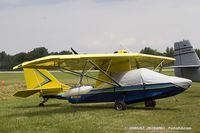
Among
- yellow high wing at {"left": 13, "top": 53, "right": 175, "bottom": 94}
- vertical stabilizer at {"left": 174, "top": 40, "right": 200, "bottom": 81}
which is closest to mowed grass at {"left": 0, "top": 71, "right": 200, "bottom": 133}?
yellow high wing at {"left": 13, "top": 53, "right": 175, "bottom": 94}

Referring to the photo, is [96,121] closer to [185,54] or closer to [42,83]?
[42,83]

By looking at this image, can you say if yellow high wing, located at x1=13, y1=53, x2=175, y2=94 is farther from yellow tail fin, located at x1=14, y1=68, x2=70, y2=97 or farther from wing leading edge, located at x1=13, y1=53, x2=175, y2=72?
yellow tail fin, located at x1=14, y1=68, x2=70, y2=97

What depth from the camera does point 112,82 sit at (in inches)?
489

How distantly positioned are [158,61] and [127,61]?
223 centimetres

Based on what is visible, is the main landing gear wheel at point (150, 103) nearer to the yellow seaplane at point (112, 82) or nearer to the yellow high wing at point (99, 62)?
the yellow seaplane at point (112, 82)

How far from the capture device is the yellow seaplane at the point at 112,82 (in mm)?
11320

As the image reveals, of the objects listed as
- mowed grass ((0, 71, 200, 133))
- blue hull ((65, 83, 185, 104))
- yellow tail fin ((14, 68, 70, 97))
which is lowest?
mowed grass ((0, 71, 200, 133))

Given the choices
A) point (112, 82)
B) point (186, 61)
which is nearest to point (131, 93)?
point (112, 82)

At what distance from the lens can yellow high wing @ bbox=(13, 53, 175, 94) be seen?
10.7m

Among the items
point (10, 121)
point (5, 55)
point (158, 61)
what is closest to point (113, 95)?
point (158, 61)

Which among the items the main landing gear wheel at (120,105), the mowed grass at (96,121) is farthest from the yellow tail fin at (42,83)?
the main landing gear wheel at (120,105)

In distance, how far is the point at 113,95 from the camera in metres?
12.4

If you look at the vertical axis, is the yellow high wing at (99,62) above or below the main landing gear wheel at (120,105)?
above

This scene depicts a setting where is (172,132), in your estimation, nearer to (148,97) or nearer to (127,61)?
(148,97)
